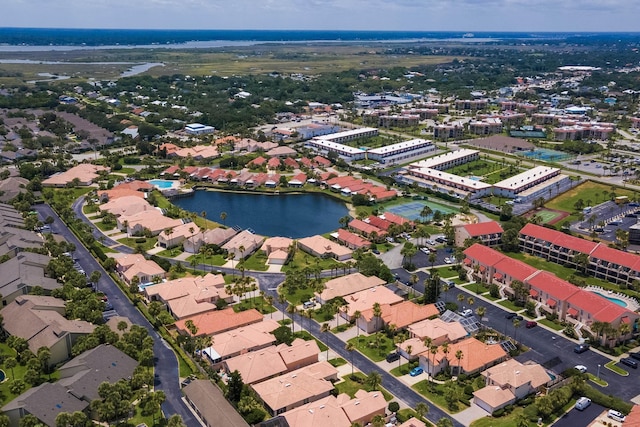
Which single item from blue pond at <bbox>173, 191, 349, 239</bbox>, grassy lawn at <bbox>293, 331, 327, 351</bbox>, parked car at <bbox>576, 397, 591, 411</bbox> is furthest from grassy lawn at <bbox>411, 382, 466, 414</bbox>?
blue pond at <bbox>173, 191, 349, 239</bbox>

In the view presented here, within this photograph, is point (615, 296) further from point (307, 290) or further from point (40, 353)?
point (40, 353)

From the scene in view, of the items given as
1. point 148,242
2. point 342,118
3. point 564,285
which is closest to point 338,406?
point 564,285

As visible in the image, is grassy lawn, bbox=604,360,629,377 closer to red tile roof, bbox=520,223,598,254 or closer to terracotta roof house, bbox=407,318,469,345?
terracotta roof house, bbox=407,318,469,345

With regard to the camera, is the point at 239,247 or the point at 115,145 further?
the point at 115,145

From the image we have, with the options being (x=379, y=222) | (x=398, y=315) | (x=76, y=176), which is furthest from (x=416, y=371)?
(x=76, y=176)

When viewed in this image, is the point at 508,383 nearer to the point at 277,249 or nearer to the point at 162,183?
the point at 277,249

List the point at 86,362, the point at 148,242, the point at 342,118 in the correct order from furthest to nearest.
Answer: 1. the point at 342,118
2. the point at 148,242
3. the point at 86,362
